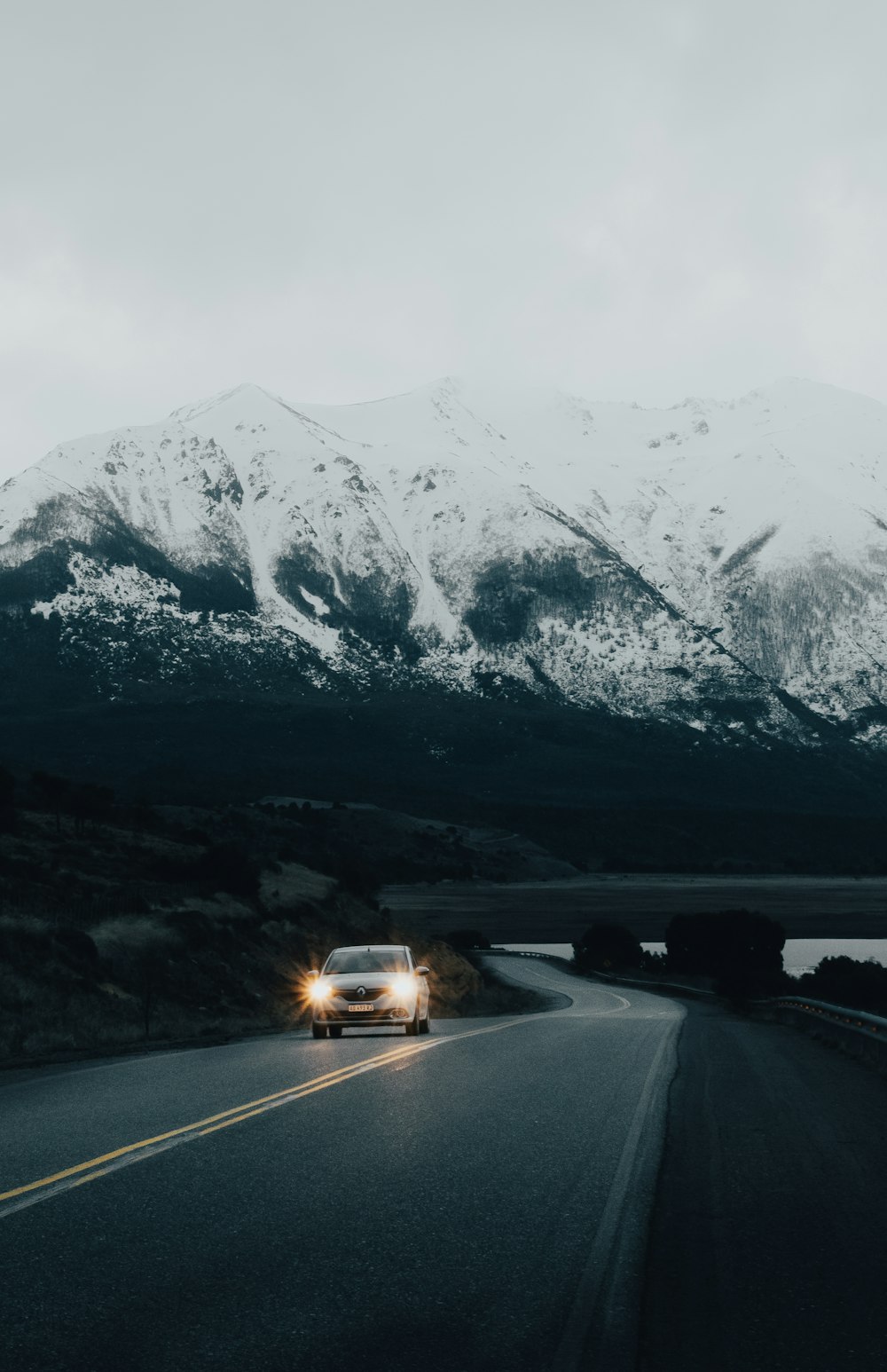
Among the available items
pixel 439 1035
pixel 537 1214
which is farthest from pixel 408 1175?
pixel 439 1035

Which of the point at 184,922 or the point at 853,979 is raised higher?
the point at 184,922

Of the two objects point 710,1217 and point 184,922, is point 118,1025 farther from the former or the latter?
point 710,1217

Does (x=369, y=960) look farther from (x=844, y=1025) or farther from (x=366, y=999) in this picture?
(x=844, y=1025)

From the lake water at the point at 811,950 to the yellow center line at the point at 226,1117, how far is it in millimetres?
82501

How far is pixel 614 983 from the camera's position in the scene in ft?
279

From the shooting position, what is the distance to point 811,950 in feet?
383

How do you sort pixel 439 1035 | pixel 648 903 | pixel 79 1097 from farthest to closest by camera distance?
1. pixel 648 903
2. pixel 439 1035
3. pixel 79 1097

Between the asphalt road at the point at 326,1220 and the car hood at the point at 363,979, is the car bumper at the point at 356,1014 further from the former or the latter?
the asphalt road at the point at 326,1220

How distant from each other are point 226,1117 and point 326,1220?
4.54 metres

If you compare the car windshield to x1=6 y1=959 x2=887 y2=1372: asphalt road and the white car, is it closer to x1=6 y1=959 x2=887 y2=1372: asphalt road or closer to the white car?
the white car

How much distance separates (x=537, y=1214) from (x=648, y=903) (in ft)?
481

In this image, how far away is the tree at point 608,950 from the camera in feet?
334

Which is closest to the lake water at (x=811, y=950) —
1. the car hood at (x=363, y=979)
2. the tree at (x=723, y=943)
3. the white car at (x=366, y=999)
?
the tree at (x=723, y=943)

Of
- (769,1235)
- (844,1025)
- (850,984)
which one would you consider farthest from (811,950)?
(769,1235)
